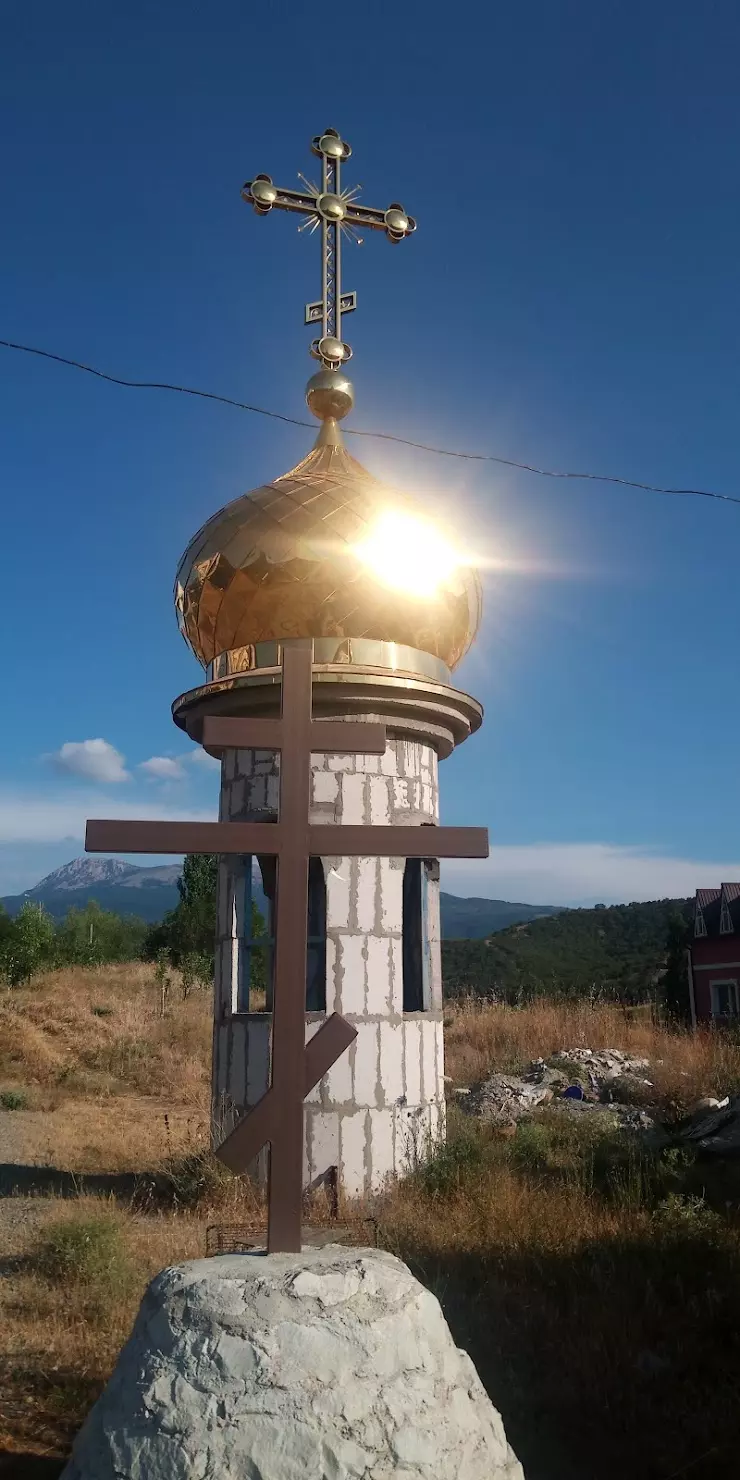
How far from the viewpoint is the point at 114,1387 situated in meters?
3.17

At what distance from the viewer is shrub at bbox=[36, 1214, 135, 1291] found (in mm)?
6023

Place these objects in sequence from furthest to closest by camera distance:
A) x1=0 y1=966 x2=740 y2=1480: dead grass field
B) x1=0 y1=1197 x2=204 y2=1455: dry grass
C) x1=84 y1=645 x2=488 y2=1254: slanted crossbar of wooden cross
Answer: x1=0 y1=966 x2=740 y2=1480: dead grass field < x1=0 y1=1197 x2=204 y2=1455: dry grass < x1=84 y1=645 x2=488 y2=1254: slanted crossbar of wooden cross

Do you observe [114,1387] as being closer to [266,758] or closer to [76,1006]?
[266,758]

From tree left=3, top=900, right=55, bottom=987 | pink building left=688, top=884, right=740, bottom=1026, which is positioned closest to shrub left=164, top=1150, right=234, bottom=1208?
tree left=3, top=900, right=55, bottom=987

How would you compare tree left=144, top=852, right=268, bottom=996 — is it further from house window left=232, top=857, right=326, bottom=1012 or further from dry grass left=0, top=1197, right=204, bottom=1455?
dry grass left=0, top=1197, right=204, bottom=1455

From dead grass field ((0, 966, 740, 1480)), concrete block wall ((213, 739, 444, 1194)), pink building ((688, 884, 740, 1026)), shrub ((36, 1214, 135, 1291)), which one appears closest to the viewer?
dead grass field ((0, 966, 740, 1480))

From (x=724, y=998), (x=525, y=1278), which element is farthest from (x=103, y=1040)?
(x=724, y=998)

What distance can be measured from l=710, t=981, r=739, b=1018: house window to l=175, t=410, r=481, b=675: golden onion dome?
65.3ft

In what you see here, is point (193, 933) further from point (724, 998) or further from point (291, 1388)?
point (291, 1388)

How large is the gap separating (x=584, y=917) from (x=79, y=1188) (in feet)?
200

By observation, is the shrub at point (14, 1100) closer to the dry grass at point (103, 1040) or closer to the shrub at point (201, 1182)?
the dry grass at point (103, 1040)

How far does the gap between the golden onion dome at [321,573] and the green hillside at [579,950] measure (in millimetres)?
32646

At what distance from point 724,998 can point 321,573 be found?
72.2 feet

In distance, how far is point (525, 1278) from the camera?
6148 mm
